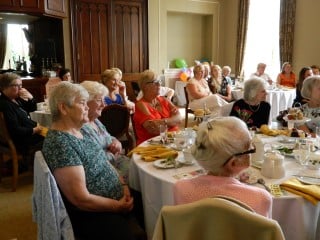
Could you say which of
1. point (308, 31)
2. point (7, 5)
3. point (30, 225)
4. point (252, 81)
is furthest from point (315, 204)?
point (308, 31)

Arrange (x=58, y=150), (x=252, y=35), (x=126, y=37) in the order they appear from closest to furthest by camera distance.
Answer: (x=58, y=150), (x=126, y=37), (x=252, y=35)

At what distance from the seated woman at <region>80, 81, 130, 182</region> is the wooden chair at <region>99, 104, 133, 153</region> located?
0.79 m

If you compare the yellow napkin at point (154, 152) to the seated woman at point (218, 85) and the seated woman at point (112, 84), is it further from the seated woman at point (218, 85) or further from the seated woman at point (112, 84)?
the seated woman at point (218, 85)

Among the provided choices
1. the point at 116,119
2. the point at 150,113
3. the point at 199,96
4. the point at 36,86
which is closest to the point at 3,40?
the point at 36,86

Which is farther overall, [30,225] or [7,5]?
[7,5]

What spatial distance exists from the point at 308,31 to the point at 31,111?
6013mm

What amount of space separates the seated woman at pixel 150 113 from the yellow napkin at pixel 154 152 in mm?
526

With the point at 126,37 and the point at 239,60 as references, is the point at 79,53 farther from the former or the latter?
the point at 239,60

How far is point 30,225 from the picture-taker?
2.78m

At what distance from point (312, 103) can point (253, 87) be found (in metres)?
0.58

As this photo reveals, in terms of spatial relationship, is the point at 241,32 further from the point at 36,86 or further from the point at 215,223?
the point at 215,223

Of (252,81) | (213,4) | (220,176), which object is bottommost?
(220,176)

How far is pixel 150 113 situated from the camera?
2.85m

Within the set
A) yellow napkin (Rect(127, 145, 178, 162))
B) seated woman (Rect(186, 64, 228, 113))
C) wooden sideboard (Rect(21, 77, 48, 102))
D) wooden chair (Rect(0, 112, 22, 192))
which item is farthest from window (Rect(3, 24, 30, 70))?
yellow napkin (Rect(127, 145, 178, 162))
